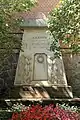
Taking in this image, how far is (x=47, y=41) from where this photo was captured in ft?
37.0

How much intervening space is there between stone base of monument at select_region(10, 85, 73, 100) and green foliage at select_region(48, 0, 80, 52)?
2742mm

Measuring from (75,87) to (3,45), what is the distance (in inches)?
169

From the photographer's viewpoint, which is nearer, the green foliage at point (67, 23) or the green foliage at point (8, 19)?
the green foliage at point (67, 23)

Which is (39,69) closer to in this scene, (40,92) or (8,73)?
(40,92)

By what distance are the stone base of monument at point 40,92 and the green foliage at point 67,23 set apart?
2.74 m

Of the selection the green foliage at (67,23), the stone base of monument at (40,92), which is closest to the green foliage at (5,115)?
the green foliage at (67,23)

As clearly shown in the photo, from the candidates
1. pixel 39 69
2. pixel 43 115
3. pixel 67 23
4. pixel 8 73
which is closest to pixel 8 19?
pixel 67 23

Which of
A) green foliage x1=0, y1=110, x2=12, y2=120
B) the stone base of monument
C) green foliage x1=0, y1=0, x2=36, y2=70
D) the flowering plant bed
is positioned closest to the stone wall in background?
the stone base of monument

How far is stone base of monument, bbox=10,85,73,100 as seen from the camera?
10062 mm

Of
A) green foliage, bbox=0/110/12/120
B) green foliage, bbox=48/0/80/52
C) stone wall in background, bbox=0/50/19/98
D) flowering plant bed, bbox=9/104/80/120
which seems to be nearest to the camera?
flowering plant bed, bbox=9/104/80/120

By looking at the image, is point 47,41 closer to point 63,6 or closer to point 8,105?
point 8,105

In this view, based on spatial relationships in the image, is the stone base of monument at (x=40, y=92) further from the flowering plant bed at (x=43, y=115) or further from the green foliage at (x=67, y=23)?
the flowering plant bed at (x=43, y=115)

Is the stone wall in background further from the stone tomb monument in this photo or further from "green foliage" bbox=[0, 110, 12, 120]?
"green foliage" bbox=[0, 110, 12, 120]

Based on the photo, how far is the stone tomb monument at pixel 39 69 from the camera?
10.2 meters
